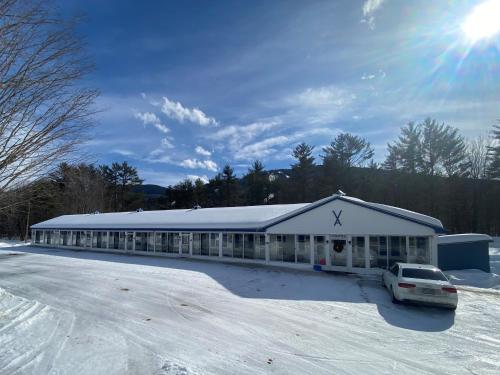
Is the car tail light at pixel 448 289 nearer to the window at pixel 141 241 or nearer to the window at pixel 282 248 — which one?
the window at pixel 282 248

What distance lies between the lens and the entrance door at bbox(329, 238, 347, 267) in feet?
62.8

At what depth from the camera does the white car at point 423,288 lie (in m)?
11.0

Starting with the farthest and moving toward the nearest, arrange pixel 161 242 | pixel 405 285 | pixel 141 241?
pixel 141 241
pixel 161 242
pixel 405 285

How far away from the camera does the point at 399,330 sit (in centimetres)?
907

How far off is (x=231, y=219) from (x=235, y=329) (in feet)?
52.3

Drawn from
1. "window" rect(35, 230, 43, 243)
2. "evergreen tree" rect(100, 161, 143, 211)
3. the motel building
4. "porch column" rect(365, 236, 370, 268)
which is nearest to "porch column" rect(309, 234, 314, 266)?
the motel building


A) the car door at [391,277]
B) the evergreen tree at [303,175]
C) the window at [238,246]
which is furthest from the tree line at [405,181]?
the car door at [391,277]

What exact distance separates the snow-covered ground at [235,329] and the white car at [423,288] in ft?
1.42

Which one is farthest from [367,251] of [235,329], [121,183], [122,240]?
[121,183]

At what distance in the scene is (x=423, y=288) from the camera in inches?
438

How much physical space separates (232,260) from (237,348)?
51.5 feet

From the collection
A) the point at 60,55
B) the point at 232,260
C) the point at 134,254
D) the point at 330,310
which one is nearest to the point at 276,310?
the point at 330,310

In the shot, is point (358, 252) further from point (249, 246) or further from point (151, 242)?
point (151, 242)

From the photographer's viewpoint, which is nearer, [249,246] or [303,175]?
[249,246]
